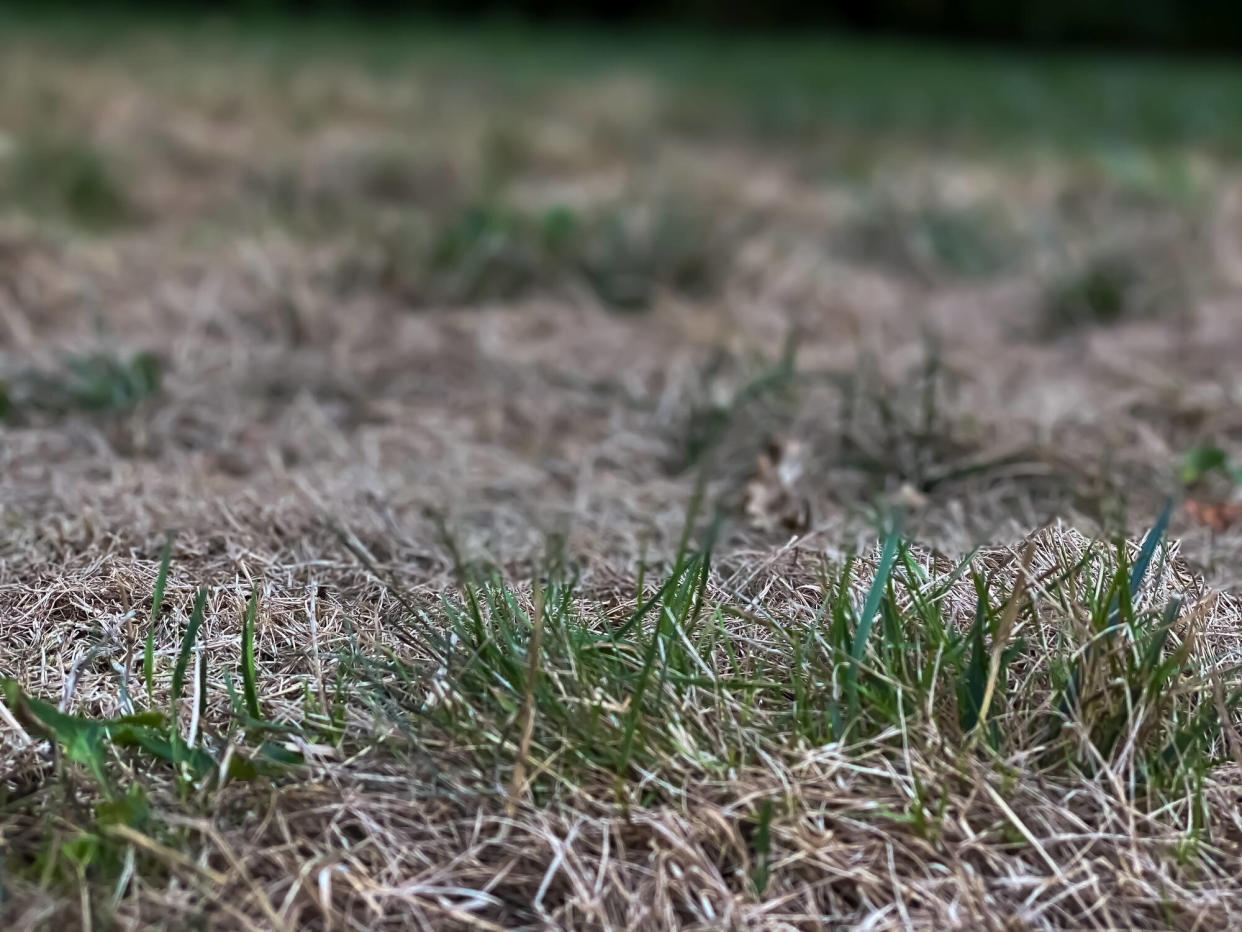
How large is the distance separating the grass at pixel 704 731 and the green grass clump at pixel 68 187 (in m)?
2.24

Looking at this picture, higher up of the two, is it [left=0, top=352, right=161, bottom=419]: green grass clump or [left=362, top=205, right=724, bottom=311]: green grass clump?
[left=362, top=205, right=724, bottom=311]: green grass clump

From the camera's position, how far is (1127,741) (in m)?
1.00

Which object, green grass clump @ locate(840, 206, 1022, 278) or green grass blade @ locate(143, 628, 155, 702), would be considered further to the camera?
green grass clump @ locate(840, 206, 1022, 278)

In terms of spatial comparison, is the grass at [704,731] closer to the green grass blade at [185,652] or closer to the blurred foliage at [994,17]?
the green grass blade at [185,652]

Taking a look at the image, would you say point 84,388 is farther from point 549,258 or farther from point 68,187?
point 68,187

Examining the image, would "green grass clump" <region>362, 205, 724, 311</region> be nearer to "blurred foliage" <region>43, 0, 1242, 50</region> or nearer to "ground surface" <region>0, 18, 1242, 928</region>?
"ground surface" <region>0, 18, 1242, 928</region>

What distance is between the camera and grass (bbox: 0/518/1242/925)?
35.9 inches

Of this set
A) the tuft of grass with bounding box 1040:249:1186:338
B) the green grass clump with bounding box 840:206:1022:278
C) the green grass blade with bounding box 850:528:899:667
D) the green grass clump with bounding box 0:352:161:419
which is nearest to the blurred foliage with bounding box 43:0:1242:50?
the green grass clump with bounding box 840:206:1022:278

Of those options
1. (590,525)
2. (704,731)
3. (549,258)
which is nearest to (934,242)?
(549,258)

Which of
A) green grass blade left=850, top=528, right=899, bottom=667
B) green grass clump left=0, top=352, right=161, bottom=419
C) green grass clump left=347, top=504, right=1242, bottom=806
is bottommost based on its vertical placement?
green grass clump left=0, top=352, right=161, bottom=419

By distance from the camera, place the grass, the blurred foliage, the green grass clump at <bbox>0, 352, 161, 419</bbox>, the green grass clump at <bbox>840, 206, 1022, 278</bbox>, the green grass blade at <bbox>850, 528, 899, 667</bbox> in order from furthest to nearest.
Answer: the blurred foliage
the green grass clump at <bbox>840, 206, 1022, 278</bbox>
the green grass clump at <bbox>0, 352, 161, 419</bbox>
the green grass blade at <bbox>850, 528, 899, 667</bbox>
the grass

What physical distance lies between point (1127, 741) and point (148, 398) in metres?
1.60

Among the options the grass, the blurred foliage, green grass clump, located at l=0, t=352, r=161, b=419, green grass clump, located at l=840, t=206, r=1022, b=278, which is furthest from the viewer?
the blurred foliage

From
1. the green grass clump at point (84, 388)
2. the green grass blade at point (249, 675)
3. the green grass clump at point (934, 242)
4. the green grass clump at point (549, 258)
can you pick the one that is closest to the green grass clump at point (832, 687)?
the green grass blade at point (249, 675)
